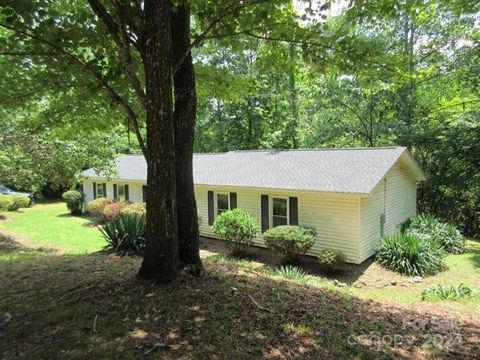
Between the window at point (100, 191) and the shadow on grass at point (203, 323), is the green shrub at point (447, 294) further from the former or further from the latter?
the window at point (100, 191)

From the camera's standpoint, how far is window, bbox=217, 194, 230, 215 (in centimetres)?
1556

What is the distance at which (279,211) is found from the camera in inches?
537

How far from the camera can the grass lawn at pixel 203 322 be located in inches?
132

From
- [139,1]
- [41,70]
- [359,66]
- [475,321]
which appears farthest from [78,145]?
[475,321]

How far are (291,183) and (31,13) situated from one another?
9665 millimetres

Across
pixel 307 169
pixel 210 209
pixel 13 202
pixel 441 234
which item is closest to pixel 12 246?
pixel 210 209

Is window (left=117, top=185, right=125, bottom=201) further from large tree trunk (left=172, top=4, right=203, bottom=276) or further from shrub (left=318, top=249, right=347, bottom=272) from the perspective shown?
large tree trunk (left=172, top=4, right=203, bottom=276)

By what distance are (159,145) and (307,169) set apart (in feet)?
33.2

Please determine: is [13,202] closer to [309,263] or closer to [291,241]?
[291,241]

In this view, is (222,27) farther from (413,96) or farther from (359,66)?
(413,96)

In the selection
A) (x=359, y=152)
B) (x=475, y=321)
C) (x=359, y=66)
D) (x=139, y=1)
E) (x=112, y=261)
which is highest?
(x=139, y=1)

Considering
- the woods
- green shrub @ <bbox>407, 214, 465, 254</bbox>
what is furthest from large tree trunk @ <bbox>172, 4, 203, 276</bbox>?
green shrub @ <bbox>407, 214, 465, 254</bbox>

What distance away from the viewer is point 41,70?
6473 millimetres

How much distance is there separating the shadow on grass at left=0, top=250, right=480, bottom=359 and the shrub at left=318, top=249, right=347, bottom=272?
5.42 meters
